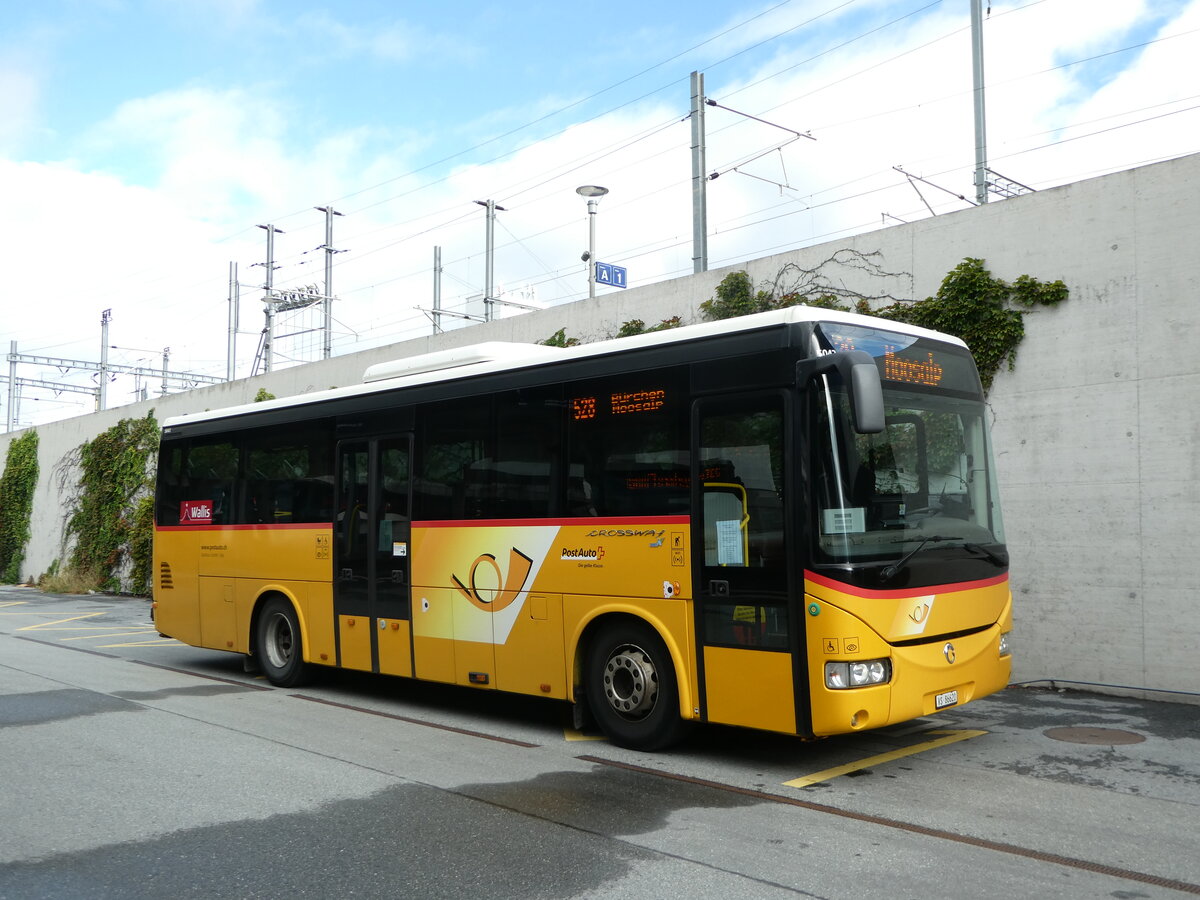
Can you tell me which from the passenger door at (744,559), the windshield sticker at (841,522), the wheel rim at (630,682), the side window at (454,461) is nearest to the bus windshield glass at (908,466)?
the windshield sticker at (841,522)

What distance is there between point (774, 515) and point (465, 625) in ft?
11.2

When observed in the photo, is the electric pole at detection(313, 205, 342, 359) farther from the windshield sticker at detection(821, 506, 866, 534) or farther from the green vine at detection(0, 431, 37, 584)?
the windshield sticker at detection(821, 506, 866, 534)

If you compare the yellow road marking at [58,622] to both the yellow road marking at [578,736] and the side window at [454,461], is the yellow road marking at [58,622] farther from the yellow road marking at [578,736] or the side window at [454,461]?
the yellow road marking at [578,736]

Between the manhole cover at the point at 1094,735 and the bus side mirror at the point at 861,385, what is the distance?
3.50 metres

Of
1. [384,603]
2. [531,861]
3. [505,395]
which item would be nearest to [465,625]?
[384,603]

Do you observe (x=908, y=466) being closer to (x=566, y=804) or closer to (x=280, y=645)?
(x=566, y=804)

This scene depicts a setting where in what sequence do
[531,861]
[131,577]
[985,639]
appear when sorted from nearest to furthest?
[531,861], [985,639], [131,577]

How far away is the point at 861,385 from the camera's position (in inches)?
252

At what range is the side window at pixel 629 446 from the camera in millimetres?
7508

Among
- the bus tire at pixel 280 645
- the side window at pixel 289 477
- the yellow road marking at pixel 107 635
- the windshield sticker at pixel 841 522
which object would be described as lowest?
the yellow road marking at pixel 107 635

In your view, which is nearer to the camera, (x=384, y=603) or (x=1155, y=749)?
(x=1155, y=749)

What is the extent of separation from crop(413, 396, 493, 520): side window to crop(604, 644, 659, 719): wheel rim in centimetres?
187

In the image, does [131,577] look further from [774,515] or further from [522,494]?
[774,515]

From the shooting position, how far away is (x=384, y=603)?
9.94 meters
